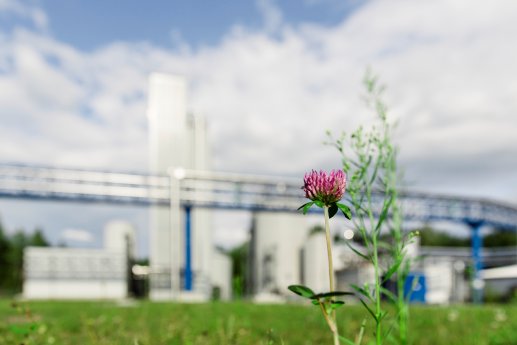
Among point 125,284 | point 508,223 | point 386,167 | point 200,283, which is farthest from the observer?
point 508,223

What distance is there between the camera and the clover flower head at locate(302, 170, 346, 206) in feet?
2.32

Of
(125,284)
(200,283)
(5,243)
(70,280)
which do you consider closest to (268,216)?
(200,283)

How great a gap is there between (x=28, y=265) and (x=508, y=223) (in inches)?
1473

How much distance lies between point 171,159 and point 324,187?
3032cm

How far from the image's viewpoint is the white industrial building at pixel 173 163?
29500mm

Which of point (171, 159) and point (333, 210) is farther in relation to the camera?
point (171, 159)

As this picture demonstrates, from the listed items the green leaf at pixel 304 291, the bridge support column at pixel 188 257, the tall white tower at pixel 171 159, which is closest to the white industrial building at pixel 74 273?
the tall white tower at pixel 171 159

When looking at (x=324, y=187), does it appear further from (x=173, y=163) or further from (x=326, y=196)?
(x=173, y=163)

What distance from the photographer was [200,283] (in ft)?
101

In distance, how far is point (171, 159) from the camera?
30.4 m

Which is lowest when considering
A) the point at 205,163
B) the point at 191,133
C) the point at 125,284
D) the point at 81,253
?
the point at 125,284

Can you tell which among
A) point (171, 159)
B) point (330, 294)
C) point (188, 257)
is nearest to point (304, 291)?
point (330, 294)

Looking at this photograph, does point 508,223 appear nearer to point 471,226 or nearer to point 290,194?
point 471,226

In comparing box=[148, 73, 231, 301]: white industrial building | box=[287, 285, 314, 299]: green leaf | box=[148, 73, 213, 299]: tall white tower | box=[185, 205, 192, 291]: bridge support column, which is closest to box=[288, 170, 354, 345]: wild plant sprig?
box=[287, 285, 314, 299]: green leaf
